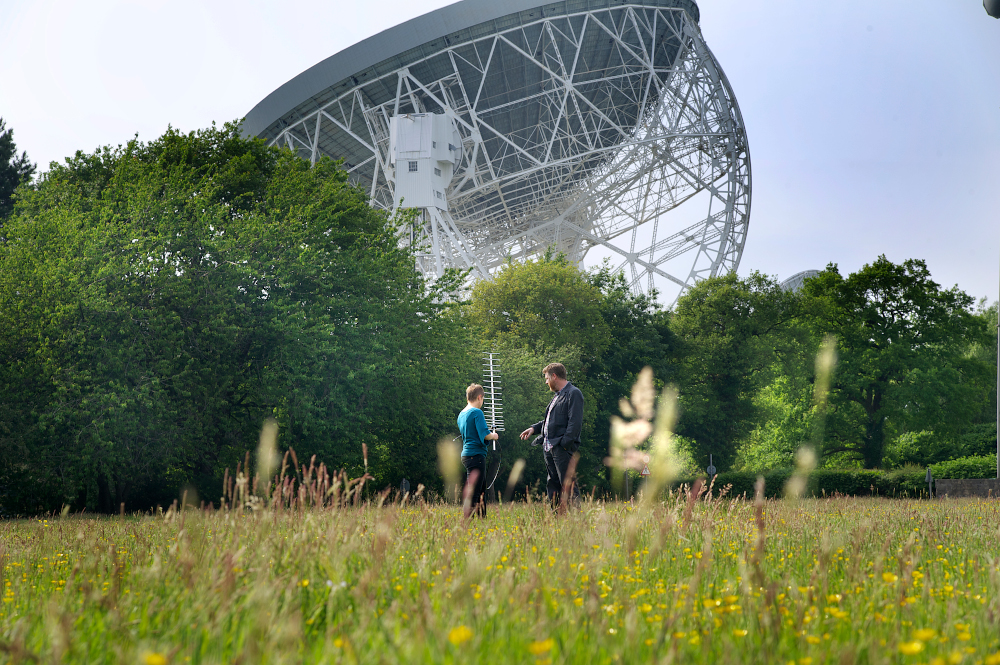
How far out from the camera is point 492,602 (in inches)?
120

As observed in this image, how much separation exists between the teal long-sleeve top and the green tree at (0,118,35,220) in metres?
27.7

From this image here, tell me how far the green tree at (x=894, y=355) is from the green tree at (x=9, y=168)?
32.9 metres

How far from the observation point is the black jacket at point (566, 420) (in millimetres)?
8234

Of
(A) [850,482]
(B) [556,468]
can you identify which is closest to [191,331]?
(B) [556,468]

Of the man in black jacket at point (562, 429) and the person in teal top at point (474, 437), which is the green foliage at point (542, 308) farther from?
the man in black jacket at point (562, 429)

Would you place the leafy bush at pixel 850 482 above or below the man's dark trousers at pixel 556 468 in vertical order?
above

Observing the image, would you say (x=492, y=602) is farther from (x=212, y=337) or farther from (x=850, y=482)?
(x=850, y=482)

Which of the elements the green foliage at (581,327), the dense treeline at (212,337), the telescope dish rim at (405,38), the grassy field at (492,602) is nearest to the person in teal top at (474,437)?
the dense treeline at (212,337)

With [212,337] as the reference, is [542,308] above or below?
above

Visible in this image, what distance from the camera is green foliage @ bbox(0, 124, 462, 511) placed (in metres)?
15.9

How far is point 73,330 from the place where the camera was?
52.1ft

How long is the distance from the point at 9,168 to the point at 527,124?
1936 cm

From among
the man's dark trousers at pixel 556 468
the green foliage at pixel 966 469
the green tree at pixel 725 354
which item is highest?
the green tree at pixel 725 354

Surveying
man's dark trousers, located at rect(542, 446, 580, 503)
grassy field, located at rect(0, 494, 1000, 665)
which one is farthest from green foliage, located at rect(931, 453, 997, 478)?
grassy field, located at rect(0, 494, 1000, 665)
